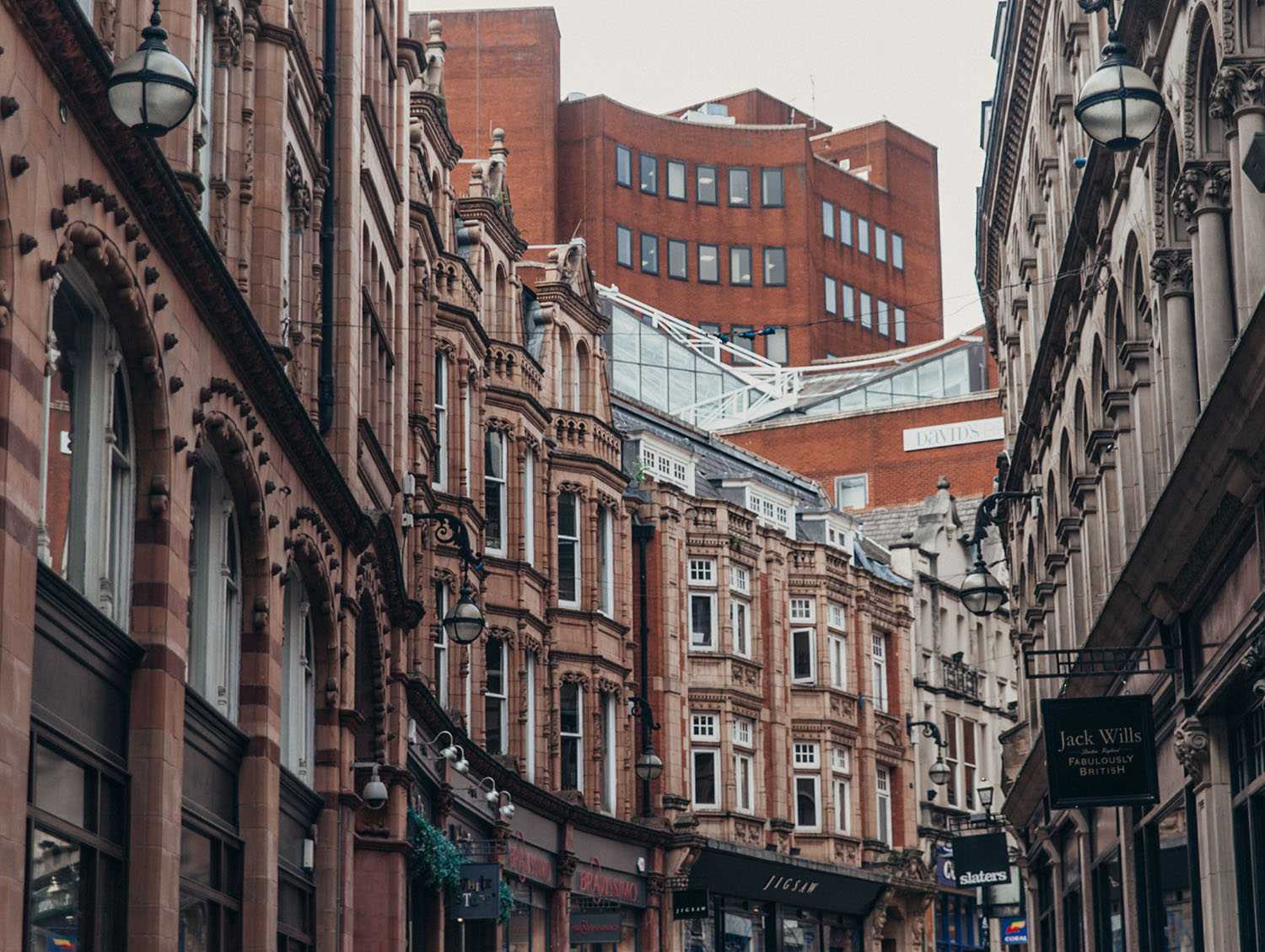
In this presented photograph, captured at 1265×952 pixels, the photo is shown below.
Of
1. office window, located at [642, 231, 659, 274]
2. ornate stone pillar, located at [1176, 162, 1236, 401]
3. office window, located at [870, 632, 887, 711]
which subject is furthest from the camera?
office window, located at [642, 231, 659, 274]

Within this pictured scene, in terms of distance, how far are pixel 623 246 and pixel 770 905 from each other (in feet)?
134

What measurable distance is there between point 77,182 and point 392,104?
18586 mm

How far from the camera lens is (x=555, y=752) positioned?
139 feet

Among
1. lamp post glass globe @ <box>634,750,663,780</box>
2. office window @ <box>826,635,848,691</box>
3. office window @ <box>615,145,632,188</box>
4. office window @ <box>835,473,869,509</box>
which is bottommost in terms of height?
lamp post glass globe @ <box>634,750,663,780</box>

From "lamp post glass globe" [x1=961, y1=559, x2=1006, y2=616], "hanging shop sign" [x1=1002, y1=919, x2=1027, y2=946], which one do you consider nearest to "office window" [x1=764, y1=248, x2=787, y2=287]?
"hanging shop sign" [x1=1002, y1=919, x2=1027, y2=946]

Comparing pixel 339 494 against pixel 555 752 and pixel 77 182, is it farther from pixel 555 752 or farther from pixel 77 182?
pixel 555 752

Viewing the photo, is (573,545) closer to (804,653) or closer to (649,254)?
(804,653)

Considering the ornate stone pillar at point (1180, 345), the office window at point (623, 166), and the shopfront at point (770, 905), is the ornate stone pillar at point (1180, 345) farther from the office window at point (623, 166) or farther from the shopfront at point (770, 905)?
the office window at point (623, 166)

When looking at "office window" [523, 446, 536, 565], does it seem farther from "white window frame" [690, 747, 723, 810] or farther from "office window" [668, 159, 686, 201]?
"office window" [668, 159, 686, 201]

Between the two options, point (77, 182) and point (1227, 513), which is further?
point (1227, 513)

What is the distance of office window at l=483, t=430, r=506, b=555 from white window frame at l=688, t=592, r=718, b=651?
1252 centimetres

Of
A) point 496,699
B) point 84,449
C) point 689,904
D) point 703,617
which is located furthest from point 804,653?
point 84,449

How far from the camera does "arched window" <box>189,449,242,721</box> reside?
57.7 feet

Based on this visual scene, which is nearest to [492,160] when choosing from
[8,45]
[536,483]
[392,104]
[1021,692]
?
[536,483]
